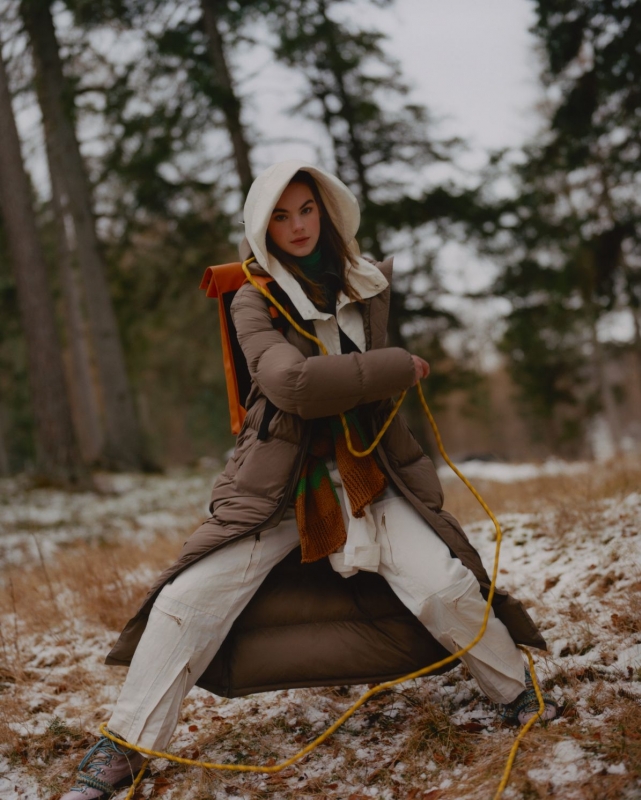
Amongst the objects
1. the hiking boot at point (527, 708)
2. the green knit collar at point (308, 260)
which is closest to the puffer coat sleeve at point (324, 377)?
the green knit collar at point (308, 260)

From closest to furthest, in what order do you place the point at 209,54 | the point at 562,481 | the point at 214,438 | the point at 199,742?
the point at 199,742 < the point at 562,481 < the point at 209,54 < the point at 214,438

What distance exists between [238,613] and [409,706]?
109 centimetres

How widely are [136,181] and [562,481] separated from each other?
27.9ft

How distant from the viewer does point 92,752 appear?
2.79 metres

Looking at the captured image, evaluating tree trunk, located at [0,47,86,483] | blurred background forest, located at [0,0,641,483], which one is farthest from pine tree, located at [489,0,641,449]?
tree trunk, located at [0,47,86,483]

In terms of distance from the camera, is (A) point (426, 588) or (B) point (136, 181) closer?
(A) point (426, 588)

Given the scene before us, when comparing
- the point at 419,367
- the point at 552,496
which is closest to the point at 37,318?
the point at 552,496

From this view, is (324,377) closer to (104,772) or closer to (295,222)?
(295,222)

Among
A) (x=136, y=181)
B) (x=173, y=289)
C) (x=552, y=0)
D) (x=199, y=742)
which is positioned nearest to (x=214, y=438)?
(x=173, y=289)

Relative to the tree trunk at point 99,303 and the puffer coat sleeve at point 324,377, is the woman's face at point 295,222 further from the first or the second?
the tree trunk at point 99,303

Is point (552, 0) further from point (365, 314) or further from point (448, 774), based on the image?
point (448, 774)

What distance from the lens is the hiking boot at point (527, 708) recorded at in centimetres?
288

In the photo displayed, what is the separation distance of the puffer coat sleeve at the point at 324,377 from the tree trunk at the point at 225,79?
8.38 meters

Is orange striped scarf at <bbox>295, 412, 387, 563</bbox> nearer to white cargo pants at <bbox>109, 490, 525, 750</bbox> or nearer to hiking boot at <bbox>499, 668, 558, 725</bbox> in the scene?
white cargo pants at <bbox>109, 490, 525, 750</bbox>
